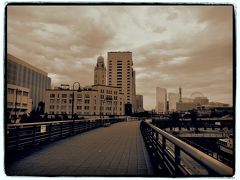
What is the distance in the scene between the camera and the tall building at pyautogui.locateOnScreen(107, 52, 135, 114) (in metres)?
123

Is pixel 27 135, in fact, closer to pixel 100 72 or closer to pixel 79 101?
pixel 79 101

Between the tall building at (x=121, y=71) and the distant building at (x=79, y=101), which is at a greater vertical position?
the tall building at (x=121, y=71)

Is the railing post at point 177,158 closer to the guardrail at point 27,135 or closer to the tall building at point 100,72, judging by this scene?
the guardrail at point 27,135

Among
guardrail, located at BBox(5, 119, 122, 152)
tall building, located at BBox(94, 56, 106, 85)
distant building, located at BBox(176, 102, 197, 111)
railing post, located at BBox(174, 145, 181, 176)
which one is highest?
tall building, located at BBox(94, 56, 106, 85)

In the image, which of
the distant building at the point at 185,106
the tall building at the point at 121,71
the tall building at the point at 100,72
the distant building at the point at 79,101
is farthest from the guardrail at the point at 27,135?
the tall building at the point at 100,72

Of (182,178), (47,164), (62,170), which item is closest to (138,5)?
(182,178)

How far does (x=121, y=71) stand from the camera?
127750mm

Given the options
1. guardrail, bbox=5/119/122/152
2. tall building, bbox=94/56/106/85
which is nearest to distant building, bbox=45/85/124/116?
tall building, bbox=94/56/106/85

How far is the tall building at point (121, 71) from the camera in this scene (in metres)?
123

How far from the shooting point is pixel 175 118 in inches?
3312

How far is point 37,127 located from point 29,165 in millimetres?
3838

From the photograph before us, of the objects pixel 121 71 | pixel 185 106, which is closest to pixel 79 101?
pixel 121 71

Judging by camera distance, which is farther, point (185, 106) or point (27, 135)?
point (185, 106)

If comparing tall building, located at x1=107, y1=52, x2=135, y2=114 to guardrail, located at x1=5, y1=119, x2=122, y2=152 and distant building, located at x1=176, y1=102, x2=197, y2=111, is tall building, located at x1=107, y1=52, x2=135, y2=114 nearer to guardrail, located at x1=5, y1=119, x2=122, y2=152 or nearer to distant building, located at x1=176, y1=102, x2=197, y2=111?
distant building, located at x1=176, y1=102, x2=197, y2=111
